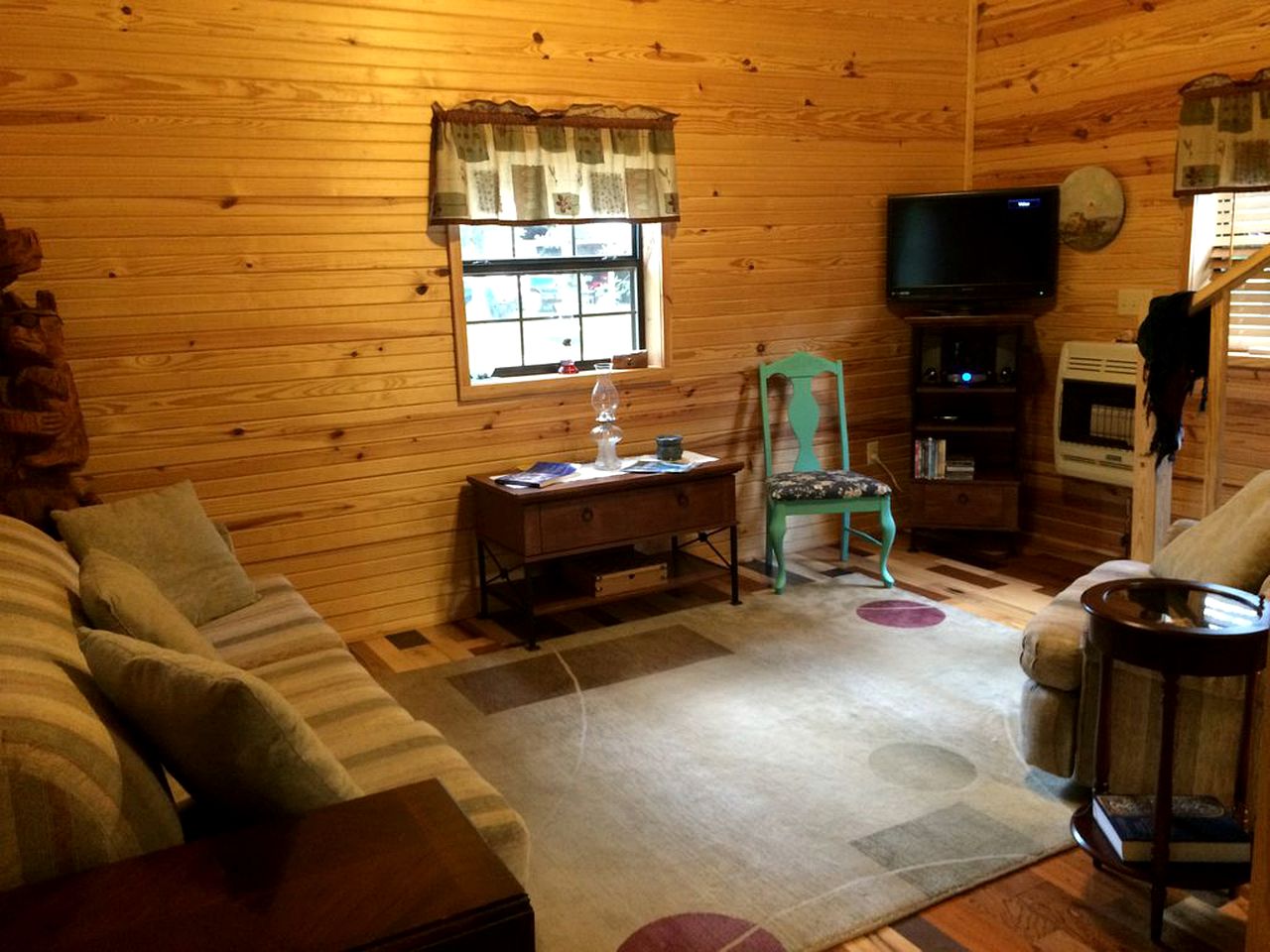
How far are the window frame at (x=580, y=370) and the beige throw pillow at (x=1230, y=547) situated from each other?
2271 millimetres

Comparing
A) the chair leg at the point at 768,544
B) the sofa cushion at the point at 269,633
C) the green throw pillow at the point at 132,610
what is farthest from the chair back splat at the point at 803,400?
the green throw pillow at the point at 132,610

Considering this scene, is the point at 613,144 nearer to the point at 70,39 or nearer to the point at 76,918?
the point at 70,39

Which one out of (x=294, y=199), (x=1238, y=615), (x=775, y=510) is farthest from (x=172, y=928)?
(x=775, y=510)

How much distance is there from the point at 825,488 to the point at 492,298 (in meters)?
1.60

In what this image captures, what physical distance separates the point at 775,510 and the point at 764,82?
1897mm

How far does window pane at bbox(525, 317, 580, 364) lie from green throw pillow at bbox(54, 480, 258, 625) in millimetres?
1648

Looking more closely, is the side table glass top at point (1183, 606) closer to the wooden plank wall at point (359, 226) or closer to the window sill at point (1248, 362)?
the window sill at point (1248, 362)

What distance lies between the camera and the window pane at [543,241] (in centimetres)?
445

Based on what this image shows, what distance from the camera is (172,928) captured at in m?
1.30

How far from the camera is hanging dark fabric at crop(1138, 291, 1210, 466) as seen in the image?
344 centimetres

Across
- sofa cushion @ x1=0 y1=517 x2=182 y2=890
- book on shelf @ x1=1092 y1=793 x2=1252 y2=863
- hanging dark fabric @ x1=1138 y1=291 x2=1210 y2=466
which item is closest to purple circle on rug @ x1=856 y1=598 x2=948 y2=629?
hanging dark fabric @ x1=1138 y1=291 x2=1210 y2=466

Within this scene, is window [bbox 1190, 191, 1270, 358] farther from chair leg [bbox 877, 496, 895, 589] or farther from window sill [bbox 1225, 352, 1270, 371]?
chair leg [bbox 877, 496, 895, 589]

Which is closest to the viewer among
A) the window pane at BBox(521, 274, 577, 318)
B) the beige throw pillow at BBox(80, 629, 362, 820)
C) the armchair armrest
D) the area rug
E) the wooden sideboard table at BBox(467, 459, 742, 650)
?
the beige throw pillow at BBox(80, 629, 362, 820)

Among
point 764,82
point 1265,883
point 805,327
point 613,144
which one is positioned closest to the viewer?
point 1265,883
